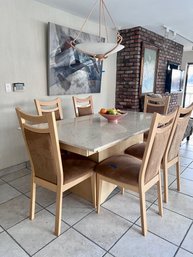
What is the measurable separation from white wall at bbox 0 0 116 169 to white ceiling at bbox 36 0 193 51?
267 millimetres

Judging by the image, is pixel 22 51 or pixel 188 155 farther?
pixel 188 155

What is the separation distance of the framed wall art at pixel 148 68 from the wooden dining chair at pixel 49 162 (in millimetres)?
3076

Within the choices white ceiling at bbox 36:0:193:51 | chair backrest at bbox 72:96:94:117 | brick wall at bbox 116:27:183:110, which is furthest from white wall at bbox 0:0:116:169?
brick wall at bbox 116:27:183:110

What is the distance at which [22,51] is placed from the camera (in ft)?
8.80

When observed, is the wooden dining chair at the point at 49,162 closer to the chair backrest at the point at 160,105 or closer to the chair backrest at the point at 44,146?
the chair backrest at the point at 44,146

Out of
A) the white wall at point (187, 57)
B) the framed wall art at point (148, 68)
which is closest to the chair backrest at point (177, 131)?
the framed wall art at point (148, 68)

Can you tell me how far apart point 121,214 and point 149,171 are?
561 mm

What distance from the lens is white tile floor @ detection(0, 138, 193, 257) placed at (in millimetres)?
1489

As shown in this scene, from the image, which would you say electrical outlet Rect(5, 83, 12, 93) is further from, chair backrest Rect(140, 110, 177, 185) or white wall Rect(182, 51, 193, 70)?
white wall Rect(182, 51, 193, 70)

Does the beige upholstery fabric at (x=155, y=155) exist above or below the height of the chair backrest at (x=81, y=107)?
below

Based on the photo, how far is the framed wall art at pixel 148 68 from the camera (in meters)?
4.24

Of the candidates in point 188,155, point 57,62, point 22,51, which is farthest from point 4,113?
point 188,155

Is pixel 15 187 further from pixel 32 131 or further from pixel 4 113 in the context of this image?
pixel 32 131

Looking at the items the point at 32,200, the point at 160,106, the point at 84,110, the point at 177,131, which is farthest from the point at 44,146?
the point at 160,106
